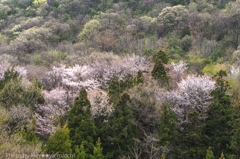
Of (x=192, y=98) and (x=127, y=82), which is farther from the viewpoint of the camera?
(x=127, y=82)

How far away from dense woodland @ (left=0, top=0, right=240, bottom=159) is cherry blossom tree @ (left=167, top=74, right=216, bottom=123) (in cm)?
8

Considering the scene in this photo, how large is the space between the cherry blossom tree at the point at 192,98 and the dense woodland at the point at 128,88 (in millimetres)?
75

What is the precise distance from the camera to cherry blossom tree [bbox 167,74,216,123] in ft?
41.8

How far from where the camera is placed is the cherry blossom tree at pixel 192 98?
12734 mm

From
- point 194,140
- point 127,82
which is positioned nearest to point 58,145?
point 194,140

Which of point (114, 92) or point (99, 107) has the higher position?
point (114, 92)

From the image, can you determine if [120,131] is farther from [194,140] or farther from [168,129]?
[194,140]

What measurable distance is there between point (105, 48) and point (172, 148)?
25.8 m

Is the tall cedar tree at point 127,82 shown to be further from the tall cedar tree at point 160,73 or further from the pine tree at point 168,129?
the pine tree at point 168,129

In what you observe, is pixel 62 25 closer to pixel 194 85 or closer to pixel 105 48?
pixel 105 48

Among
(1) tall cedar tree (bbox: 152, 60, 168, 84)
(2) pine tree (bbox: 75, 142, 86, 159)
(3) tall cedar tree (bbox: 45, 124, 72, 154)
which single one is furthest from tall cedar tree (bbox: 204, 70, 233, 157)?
(3) tall cedar tree (bbox: 45, 124, 72, 154)

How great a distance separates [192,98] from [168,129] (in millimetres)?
3464

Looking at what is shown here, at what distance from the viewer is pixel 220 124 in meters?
11.5

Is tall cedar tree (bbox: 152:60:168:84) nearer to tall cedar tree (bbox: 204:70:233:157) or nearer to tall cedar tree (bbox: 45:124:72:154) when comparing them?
tall cedar tree (bbox: 204:70:233:157)
